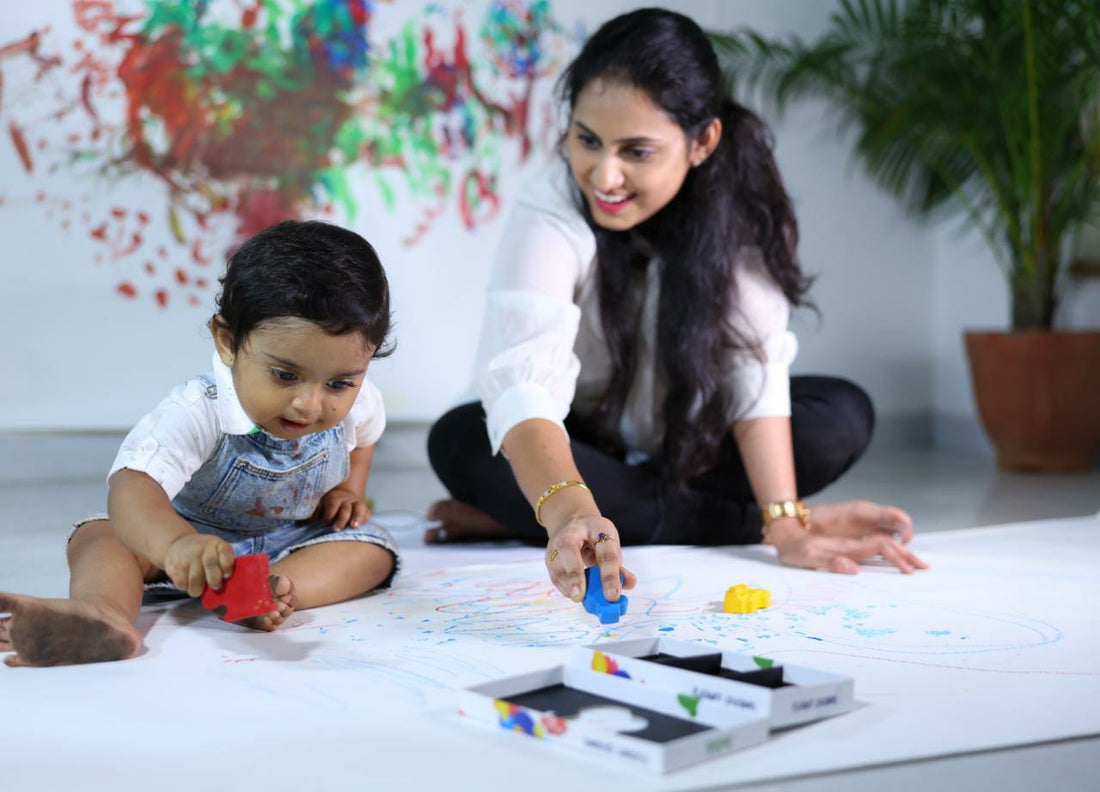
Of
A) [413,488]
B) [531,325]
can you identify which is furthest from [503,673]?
[413,488]

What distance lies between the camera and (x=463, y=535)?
6.12 feet

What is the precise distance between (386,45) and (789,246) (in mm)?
1692

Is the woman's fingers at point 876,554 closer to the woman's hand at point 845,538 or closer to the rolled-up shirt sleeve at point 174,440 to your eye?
the woman's hand at point 845,538

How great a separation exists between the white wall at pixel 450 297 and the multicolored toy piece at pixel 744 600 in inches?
61.7

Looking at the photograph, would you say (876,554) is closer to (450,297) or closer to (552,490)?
(552,490)

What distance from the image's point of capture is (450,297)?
3.18 meters

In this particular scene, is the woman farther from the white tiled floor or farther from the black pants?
the white tiled floor

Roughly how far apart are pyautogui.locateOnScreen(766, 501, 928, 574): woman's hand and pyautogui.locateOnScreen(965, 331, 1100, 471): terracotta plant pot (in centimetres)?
131

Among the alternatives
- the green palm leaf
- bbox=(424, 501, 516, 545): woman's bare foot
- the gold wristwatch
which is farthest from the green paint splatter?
the green palm leaf

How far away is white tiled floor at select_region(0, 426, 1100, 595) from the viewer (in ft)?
6.97

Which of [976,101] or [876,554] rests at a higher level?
[976,101]

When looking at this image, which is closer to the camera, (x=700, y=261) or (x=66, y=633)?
(x=66, y=633)

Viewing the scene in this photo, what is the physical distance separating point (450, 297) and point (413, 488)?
0.65 metres

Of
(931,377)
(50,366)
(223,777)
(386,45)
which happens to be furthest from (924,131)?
(223,777)
